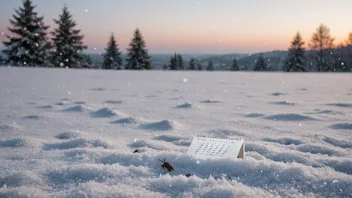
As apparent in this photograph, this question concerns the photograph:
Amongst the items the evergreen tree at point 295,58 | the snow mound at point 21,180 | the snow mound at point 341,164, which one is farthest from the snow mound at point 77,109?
the evergreen tree at point 295,58

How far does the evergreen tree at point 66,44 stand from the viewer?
79.1 feet

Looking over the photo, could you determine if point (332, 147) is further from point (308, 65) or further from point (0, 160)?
point (308, 65)

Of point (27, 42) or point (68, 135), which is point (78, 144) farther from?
point (27, 42)

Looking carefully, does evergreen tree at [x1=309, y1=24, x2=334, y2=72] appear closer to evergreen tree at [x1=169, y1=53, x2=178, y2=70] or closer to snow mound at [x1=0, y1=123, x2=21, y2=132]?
evergreen tree at [x1=169, y1=53, x2=178, y2=70]

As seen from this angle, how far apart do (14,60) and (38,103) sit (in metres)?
18.9

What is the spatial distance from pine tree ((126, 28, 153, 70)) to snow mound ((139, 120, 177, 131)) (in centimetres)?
2513

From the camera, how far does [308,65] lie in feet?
93.8

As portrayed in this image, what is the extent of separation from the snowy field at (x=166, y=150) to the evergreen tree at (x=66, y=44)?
21.3 meters

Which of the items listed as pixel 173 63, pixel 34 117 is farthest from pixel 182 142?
pixel 173 63

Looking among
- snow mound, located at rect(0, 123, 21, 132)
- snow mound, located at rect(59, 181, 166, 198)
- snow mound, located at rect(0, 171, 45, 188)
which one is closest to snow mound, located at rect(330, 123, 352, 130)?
Answer: snow mound, located at rect(59, 181, 166, 198)

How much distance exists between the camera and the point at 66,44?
24344mm

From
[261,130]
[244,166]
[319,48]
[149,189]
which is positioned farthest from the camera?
[319,48]

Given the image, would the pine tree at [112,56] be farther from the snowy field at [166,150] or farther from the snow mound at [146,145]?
the snow mound at [146,145]

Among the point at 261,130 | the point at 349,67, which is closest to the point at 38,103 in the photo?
the point at 261,130
